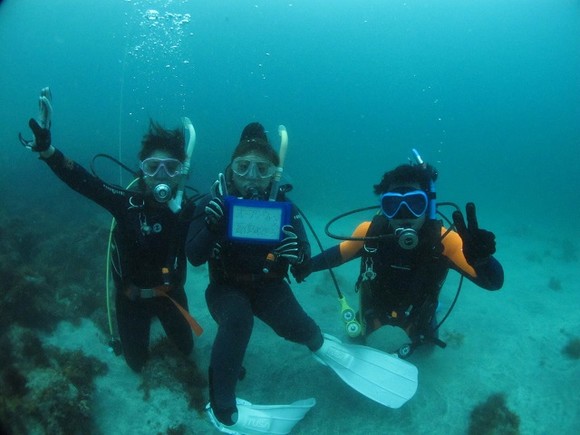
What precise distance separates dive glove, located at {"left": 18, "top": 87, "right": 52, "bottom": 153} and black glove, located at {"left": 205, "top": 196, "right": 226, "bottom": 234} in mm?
1871

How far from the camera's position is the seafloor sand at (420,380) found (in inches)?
178

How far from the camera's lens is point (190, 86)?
326 ft

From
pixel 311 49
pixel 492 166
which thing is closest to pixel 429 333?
pixel 311 49

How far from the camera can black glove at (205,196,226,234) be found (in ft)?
12.4

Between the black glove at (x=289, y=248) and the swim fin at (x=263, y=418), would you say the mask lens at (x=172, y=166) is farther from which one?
the swim fin at (x=263, y=418)

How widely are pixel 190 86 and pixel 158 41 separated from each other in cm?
5486

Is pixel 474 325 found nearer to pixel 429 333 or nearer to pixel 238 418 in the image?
pixel 429 333

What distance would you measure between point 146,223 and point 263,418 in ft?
8.94

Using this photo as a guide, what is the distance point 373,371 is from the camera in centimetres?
472

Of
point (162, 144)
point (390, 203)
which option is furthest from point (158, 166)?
point (390, 203)

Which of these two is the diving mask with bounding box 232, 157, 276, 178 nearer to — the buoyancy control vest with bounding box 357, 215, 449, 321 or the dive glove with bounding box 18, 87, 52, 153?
the buoyancy control vest with bounding box 357, 215, 449, 321

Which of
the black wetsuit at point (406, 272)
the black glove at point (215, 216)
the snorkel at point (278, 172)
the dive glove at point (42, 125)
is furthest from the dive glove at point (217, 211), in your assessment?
the dive glove at point (42, 125)

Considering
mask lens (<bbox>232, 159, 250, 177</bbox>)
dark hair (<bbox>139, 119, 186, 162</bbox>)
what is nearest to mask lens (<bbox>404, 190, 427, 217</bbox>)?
mask lens (<bbox>232, 159, 250, 177</bbox>)

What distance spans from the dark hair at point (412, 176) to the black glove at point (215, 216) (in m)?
2.03
